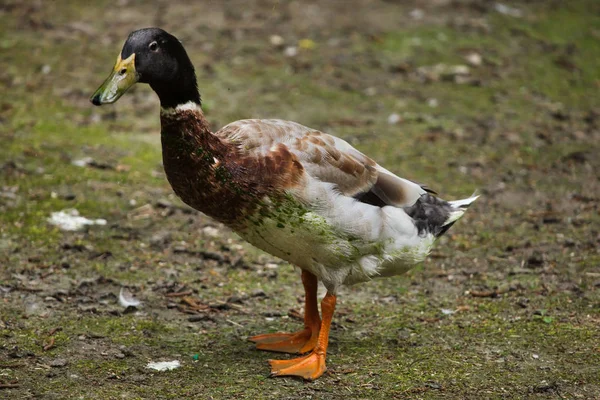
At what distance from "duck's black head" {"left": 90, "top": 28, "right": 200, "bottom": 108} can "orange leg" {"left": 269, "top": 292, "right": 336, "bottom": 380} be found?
158 centimetres

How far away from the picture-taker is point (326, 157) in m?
5.13

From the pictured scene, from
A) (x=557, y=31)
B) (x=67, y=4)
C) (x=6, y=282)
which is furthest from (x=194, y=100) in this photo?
(x=557, y=31)

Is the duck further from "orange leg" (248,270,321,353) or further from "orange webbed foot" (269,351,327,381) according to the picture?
"orange leg" (248,270,321,353)

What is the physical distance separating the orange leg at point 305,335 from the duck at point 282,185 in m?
0.17

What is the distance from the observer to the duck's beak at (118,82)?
464 centimetres

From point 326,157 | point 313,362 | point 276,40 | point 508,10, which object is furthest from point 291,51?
point 313,362

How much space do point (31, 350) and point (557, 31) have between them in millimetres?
10327

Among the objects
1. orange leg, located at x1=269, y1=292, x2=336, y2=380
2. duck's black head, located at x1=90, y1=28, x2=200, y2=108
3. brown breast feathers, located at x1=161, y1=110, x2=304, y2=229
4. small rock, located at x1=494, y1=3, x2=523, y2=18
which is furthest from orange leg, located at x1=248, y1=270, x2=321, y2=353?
small rock, located at x1=494, y1=3, x2=523, y2=18

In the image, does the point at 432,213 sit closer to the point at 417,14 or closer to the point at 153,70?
the point at 153,70

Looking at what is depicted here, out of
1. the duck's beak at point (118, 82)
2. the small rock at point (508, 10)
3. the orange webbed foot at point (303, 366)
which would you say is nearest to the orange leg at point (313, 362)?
the orange webbed foot at point (303, 366)

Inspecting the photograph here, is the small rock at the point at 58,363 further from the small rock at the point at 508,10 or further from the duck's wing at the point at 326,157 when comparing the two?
the small rock at the point at 508,10

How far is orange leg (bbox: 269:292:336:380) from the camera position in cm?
497

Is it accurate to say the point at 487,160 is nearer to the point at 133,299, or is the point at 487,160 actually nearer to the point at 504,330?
the point at 504,330

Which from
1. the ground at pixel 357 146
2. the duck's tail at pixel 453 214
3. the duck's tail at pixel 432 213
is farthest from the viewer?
the duck's tail at pixel 453 214
